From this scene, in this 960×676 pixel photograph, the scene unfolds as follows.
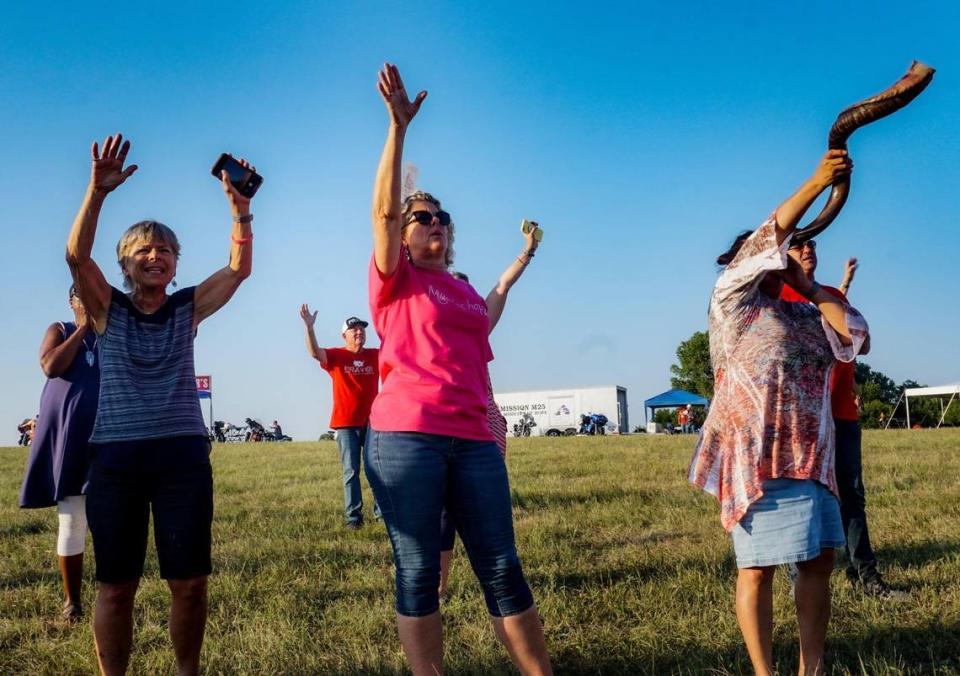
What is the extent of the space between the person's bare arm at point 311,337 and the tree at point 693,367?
218 feet

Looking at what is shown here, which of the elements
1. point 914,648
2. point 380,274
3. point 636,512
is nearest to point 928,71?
point 380,274

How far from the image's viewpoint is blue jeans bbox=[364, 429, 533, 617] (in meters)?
2.87

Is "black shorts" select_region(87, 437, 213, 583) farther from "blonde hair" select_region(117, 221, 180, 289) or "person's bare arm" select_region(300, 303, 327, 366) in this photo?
"person's bare arm" select_region(300, 303, 327, 366)

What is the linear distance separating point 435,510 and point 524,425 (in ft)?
168

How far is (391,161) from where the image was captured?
280 centimetres

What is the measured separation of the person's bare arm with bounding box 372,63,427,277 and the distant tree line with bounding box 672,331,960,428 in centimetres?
3710

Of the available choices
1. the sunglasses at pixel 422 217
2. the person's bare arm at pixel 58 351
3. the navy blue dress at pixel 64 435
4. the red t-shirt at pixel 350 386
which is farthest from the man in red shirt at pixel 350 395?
the sunglasses at pixel 422 217

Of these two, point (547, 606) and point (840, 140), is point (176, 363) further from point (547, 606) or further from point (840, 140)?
point (840, 140)

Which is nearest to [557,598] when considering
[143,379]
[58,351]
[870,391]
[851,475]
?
[851,475]

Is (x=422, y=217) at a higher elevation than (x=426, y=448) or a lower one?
higher

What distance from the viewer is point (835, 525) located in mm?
3113

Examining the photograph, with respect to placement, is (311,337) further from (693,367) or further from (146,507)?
(693,367)

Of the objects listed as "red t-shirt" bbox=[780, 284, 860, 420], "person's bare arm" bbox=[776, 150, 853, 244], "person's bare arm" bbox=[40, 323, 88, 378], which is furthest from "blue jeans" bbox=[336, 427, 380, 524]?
"person's bare arm" bbox=[776, 150, 853, 244]

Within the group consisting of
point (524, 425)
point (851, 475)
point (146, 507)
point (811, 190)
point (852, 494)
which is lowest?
point (852, 494)
